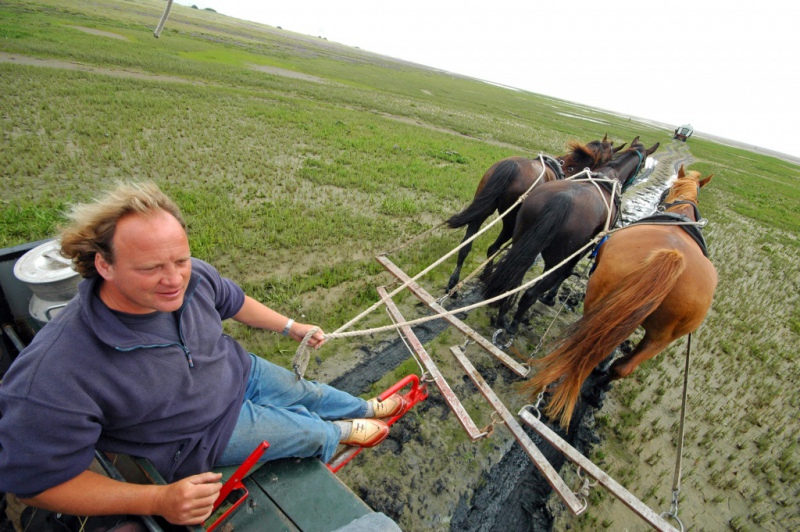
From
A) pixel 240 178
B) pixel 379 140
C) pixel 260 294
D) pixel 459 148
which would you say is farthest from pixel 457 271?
pixel 459 148

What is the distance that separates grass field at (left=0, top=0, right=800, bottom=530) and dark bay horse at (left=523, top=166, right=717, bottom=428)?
76cm

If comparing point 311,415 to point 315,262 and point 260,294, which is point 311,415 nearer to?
point 260,294

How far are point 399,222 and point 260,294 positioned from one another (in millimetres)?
3404

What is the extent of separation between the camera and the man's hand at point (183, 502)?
3.59ft

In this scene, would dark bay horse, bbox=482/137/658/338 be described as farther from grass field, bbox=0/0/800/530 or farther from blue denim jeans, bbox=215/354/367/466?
blue denim jeans, bbox=215/354/367/466

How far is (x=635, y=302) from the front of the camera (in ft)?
7.72

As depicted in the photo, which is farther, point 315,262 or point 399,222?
point 399,222

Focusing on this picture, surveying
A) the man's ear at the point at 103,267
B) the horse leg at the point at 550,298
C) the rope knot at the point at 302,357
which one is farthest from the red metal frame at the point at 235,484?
the horse leg at the point at 550,298

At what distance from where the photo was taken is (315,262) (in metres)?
4.86

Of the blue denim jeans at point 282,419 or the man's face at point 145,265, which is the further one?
the blue denim jeans at point 282,419

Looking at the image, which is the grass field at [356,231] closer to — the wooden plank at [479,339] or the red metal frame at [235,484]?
the wooden plank at [479,339]

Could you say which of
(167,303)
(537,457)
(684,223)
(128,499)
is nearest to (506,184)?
(684,223)

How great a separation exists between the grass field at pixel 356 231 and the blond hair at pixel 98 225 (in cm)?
207

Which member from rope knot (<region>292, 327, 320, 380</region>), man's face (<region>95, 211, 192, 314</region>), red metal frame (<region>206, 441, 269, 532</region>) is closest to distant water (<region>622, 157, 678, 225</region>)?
rope knot (<region>292, 327, 320, 380</region>)
